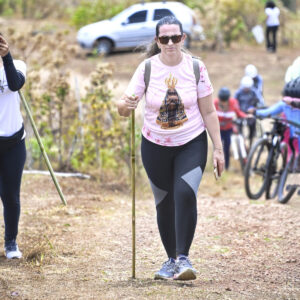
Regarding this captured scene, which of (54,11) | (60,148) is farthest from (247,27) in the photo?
(60,148)

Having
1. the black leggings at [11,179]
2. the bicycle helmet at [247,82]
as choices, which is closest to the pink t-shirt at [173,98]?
the black leggings at [11,179]

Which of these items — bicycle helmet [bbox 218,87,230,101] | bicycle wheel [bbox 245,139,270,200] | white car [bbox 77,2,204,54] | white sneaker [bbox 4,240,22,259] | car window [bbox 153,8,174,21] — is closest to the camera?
white sneaker [bbox 4,240,22,259]

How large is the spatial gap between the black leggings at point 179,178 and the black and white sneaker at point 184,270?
0.05 meters

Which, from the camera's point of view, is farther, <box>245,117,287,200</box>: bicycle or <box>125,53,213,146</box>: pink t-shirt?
<box>245,117,287,200</box>: bicycle

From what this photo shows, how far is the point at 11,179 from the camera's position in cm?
523

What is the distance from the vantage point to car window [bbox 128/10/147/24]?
1903 cm

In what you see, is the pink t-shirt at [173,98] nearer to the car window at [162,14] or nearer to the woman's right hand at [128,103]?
the woman's right hand at [128,103]

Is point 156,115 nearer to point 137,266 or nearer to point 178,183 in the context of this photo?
point 178,183

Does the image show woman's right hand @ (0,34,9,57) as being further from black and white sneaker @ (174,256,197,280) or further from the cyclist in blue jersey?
the cyclist in blue jersey

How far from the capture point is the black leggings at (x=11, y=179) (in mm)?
5156

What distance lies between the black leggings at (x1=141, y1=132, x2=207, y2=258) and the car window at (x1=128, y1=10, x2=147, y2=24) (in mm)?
14613

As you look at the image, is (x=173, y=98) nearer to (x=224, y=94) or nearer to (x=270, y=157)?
(x=270, y=157)

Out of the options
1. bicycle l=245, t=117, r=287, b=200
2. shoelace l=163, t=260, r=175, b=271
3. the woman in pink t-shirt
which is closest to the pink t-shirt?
the woman in pink t-shirt

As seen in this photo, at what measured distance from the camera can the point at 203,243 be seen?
6.31 metres
